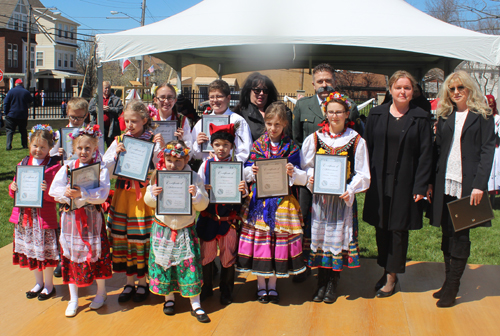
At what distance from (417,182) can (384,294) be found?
3.81 ft

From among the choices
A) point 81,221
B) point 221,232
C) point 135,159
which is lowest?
point 221,232

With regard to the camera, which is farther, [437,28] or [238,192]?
[437,28]

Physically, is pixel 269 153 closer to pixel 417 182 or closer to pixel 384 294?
pixel 417 182

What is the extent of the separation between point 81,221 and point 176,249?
2.75 feet

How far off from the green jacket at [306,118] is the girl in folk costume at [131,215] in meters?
1.39

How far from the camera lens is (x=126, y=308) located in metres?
3.86

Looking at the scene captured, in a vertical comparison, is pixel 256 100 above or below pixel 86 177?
above

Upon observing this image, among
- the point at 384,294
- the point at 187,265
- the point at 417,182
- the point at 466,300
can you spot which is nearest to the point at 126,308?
the point at 187,265

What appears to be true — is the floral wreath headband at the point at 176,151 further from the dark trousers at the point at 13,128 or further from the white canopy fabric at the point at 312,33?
the dark trousers at the point at 13,128

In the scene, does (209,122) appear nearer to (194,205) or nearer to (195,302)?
(194,205)

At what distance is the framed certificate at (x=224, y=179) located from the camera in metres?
3.68

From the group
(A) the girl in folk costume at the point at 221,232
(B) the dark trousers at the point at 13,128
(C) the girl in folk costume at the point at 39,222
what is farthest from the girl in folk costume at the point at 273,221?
(B) the dark trousers at the point at 13,128

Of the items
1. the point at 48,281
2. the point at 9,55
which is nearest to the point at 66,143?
the point at 48,281

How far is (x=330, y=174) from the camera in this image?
12.1 ft
